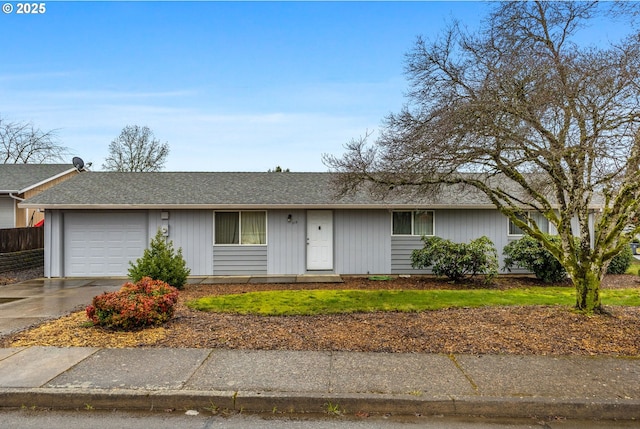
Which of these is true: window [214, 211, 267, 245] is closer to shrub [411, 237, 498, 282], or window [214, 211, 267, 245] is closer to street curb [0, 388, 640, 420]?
shrub [411, 237, 498, 282]

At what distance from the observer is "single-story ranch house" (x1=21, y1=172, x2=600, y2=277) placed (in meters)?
12.5

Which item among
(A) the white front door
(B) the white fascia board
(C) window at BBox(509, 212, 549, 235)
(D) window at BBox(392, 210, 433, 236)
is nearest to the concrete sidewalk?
(A) the white front door

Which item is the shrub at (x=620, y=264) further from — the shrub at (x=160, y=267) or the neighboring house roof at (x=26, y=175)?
the neighboring house roof at (x=26, y=175)

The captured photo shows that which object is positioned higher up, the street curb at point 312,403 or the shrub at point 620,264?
the shrub at point 620,264

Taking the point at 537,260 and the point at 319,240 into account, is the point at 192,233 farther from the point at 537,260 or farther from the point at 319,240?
the point at 537,260


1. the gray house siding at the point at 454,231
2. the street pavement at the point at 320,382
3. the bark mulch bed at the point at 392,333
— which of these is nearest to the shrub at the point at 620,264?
the gray house siding at the point at 454,231

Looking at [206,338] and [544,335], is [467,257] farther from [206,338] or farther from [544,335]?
[206,338]

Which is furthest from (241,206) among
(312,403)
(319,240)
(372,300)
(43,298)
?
(312,403)

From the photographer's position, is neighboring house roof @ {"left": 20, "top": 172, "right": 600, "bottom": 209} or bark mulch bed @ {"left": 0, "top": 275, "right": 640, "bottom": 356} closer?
bark mulch bed @ {"left": 0, "top": 275, "right": 640, "bottom": 356}

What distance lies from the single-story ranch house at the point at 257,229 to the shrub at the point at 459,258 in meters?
1.52

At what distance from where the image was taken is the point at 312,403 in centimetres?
370

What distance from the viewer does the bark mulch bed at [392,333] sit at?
5176 millimetres

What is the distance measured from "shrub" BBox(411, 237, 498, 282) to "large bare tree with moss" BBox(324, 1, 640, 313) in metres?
4.11

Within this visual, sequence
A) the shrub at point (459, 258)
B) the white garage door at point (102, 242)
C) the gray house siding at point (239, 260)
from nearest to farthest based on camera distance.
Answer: the shrub at point (459, 258)
the white garage door at point (102, 242)
the gray house siding at point (239, 260)
